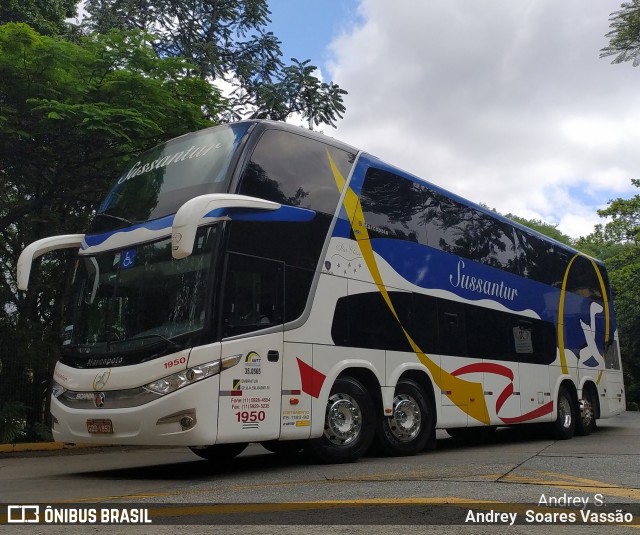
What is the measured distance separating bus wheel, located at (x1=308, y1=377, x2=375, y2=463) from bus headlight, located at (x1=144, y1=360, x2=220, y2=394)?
191 centimetres

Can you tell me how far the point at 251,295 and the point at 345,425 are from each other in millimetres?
2257

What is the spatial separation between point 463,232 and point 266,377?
5.63 m

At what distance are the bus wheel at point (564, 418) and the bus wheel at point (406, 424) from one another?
5.08 metres

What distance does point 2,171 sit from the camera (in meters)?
15.1

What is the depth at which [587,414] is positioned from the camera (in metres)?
16.1

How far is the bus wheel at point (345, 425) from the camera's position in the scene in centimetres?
923

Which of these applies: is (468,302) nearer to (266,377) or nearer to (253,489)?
(266,377)

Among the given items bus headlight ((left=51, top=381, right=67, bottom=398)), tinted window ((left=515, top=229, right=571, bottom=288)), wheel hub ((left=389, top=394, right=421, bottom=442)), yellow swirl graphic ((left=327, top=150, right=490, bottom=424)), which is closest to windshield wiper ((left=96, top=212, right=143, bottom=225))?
bus headlight ((left=51, top=381, right=67, bottom=398))

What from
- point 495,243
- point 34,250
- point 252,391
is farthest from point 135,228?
point 495,243

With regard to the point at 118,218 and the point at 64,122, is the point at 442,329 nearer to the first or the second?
the point at 118,218

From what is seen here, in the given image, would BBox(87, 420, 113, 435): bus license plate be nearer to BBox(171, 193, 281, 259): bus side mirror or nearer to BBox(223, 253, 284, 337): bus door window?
BBox(223, 253, 284, 337): bus door window

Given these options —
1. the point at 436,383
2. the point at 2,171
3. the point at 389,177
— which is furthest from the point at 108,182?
the point at 436,383

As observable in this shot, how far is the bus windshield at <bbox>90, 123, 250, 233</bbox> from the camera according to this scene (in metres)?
8.92

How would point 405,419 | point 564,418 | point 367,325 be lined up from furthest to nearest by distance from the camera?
point 564,418 → point 405,419 → point 367,325
